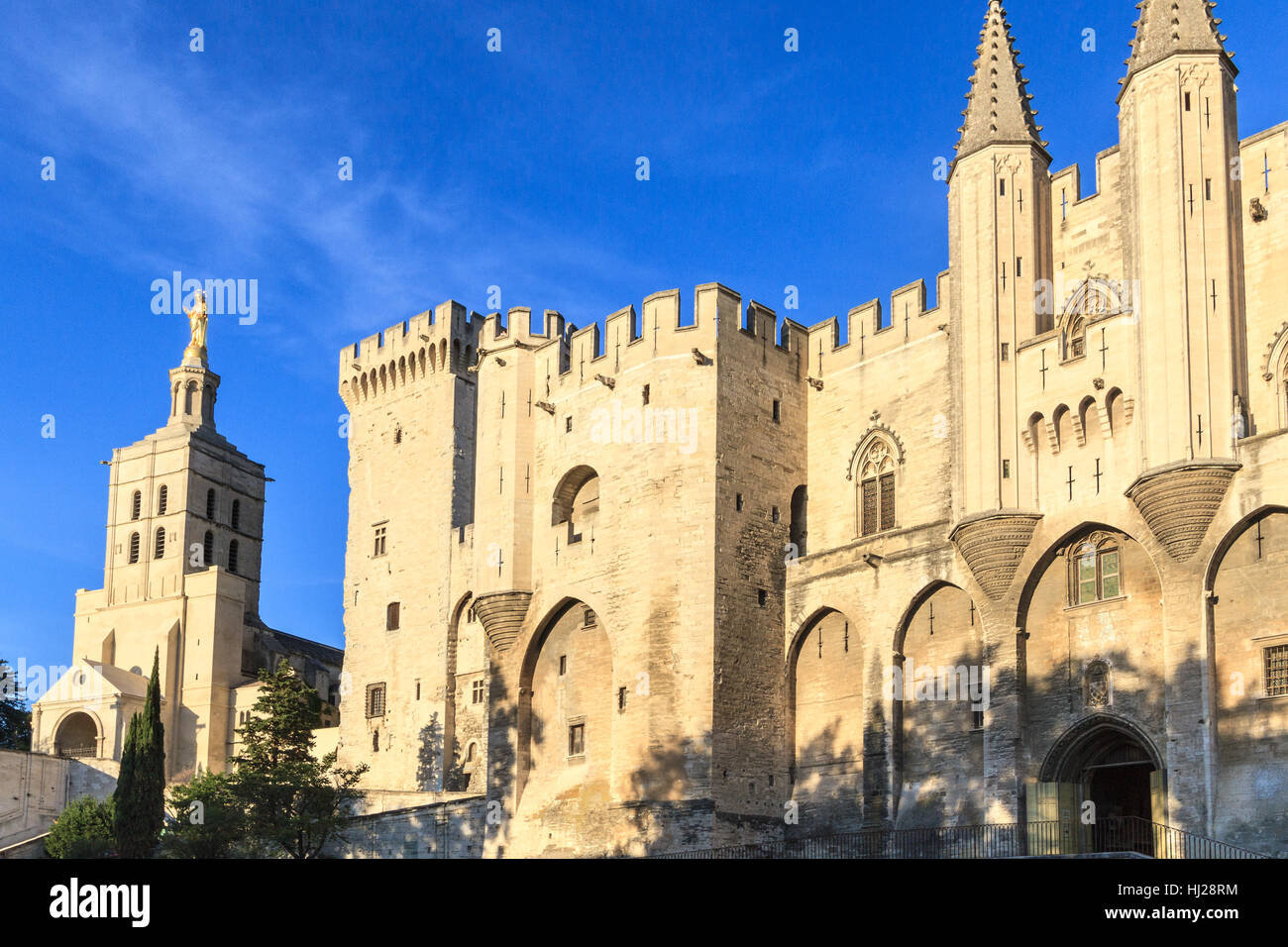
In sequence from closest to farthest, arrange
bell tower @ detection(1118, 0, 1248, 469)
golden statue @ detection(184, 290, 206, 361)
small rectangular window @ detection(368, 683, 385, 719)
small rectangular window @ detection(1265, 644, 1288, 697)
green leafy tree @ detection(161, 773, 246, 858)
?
small rectangular window @ detection(1265, 644, 1288, 697) < bell tower @ detection(1118, 0, 1248, 469) < green leafy tree @ detection(161, 773, 246, 858) < small rectangular window @ detection(368, 683, 385, 719) < golden statue @ detection(184, 290, 206, 361)

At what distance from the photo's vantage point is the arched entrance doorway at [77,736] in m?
62.5

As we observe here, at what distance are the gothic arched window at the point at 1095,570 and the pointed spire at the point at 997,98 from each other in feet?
29.5

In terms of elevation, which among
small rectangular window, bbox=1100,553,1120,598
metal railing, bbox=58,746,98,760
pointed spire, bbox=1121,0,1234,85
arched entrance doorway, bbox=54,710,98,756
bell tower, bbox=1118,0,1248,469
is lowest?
metal railing, bbox=58,746,98,760

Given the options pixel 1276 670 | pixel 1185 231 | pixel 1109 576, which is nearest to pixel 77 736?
pixel 1109 576

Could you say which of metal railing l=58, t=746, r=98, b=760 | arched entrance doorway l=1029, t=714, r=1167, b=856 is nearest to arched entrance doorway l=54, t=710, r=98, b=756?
metal railing l=58, t=746, r=98, b=760

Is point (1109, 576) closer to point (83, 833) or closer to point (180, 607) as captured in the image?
point (83, 833)

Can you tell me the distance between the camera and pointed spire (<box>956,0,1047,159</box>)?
1316 inches

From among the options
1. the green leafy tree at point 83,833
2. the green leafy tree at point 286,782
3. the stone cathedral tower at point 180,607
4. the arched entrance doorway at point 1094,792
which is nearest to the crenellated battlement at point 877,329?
the arched entrance doorway at point 1094,792

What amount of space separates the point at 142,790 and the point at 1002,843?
2553 centimetres

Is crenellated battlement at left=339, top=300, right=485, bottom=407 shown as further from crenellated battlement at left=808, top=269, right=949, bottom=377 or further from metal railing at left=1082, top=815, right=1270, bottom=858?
metal railing at left=1082, top=815, right=1270, bottom=858

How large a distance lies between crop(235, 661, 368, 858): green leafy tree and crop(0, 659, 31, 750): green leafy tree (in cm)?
4489
